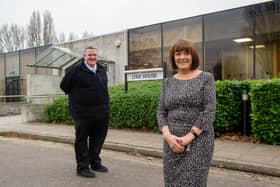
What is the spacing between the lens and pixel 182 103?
9.88 feet

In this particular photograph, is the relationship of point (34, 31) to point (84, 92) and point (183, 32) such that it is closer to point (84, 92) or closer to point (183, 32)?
point (183, 32)

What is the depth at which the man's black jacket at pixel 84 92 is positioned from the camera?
5523mm

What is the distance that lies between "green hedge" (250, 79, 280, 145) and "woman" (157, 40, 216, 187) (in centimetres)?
494

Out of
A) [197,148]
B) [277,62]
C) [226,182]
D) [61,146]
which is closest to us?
[197,148]

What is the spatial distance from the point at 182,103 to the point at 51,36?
44.5 m

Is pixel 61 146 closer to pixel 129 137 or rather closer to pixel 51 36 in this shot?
pixel 129 137

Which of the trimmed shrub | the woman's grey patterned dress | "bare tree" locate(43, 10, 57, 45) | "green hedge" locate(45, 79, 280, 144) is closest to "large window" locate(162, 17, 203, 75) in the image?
"green hedge" locate(45, 79, 280, 144)

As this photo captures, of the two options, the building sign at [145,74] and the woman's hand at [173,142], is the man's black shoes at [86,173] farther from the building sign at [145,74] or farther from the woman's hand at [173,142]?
the building sign at [145,74]

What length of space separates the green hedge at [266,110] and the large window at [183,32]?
776 cm

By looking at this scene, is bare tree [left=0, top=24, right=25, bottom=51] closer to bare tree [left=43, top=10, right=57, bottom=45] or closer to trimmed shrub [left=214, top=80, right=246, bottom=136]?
bare tree [left=43, top=10, right=57, bottom=45]

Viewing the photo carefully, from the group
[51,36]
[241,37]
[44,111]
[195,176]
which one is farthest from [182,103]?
[51,36]

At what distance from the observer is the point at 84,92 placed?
552 cm

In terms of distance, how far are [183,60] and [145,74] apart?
721cm

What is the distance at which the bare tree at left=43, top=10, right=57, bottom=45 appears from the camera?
44.3 m
